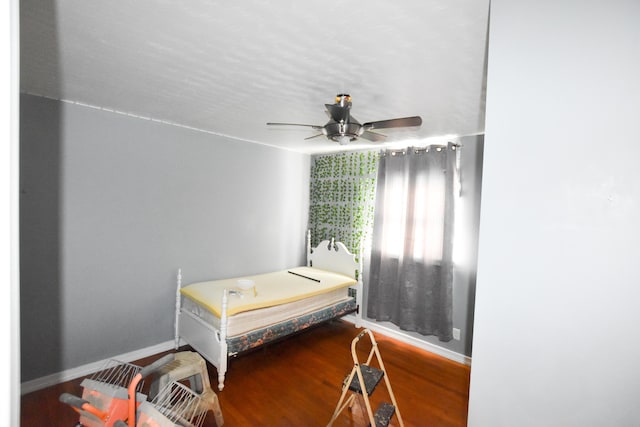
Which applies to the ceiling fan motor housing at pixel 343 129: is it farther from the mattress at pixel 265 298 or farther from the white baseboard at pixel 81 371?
the white baseboard at pixel 81 371

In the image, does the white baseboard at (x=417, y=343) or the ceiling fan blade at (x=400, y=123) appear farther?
the white baseboard at (x=417, y=343)

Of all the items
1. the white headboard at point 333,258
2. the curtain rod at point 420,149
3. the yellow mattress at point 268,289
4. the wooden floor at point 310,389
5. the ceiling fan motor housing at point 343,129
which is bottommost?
the wooden floor at point 310,389

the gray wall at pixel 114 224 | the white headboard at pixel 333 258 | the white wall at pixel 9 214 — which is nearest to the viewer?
the white wall at pixel 9 214

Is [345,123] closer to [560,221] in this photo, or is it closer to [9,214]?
[560,221]

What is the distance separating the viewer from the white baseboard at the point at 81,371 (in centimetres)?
252

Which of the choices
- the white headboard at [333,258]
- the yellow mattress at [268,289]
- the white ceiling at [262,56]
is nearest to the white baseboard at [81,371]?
the yellow mattress at [268,289]

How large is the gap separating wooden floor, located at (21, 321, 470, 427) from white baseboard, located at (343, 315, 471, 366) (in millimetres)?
74

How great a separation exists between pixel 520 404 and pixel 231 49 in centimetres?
188

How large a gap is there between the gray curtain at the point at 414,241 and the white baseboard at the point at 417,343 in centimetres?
21

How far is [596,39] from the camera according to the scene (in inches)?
24.9

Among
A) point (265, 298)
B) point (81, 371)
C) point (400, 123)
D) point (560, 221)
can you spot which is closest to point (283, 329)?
point (265, 298)

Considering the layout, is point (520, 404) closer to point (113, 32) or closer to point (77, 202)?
point (113, 32)

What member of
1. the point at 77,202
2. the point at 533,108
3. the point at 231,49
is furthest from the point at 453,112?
the point at 77,202

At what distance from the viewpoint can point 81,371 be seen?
275cm
